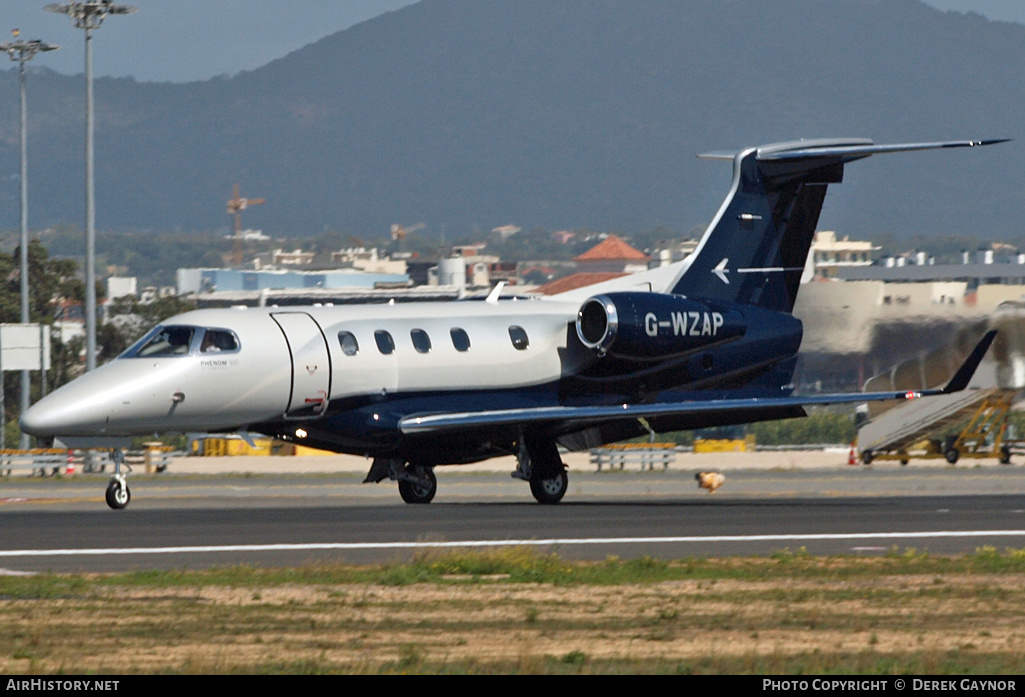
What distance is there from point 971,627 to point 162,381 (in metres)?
16.1

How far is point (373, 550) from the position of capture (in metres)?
21.0

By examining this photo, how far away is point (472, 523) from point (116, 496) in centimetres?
680

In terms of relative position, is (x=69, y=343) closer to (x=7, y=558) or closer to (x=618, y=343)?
(x=618, y=343)

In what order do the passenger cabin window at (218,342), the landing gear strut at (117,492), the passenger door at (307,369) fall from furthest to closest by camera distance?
the passenger door at (307,369)
the landing gear strut at (117,492)
the passenger cabin window at (218,342)

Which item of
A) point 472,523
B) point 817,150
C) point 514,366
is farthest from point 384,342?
point 817,150

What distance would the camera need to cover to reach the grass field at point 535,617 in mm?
12578

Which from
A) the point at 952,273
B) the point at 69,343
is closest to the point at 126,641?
the point at 69,343

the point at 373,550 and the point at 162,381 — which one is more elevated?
the point at 162,381

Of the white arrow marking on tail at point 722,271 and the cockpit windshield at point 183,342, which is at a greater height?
the white arrow marking on tail at point 722,271

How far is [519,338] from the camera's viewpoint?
30359 mm

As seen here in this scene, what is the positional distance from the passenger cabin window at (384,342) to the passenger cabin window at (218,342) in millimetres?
2605

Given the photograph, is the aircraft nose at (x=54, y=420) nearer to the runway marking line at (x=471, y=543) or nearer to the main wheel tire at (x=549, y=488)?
the runway marking line at (x=471, y=543)

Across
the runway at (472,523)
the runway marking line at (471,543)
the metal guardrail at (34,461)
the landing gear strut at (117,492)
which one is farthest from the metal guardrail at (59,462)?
the runway marking line at (471,543)
